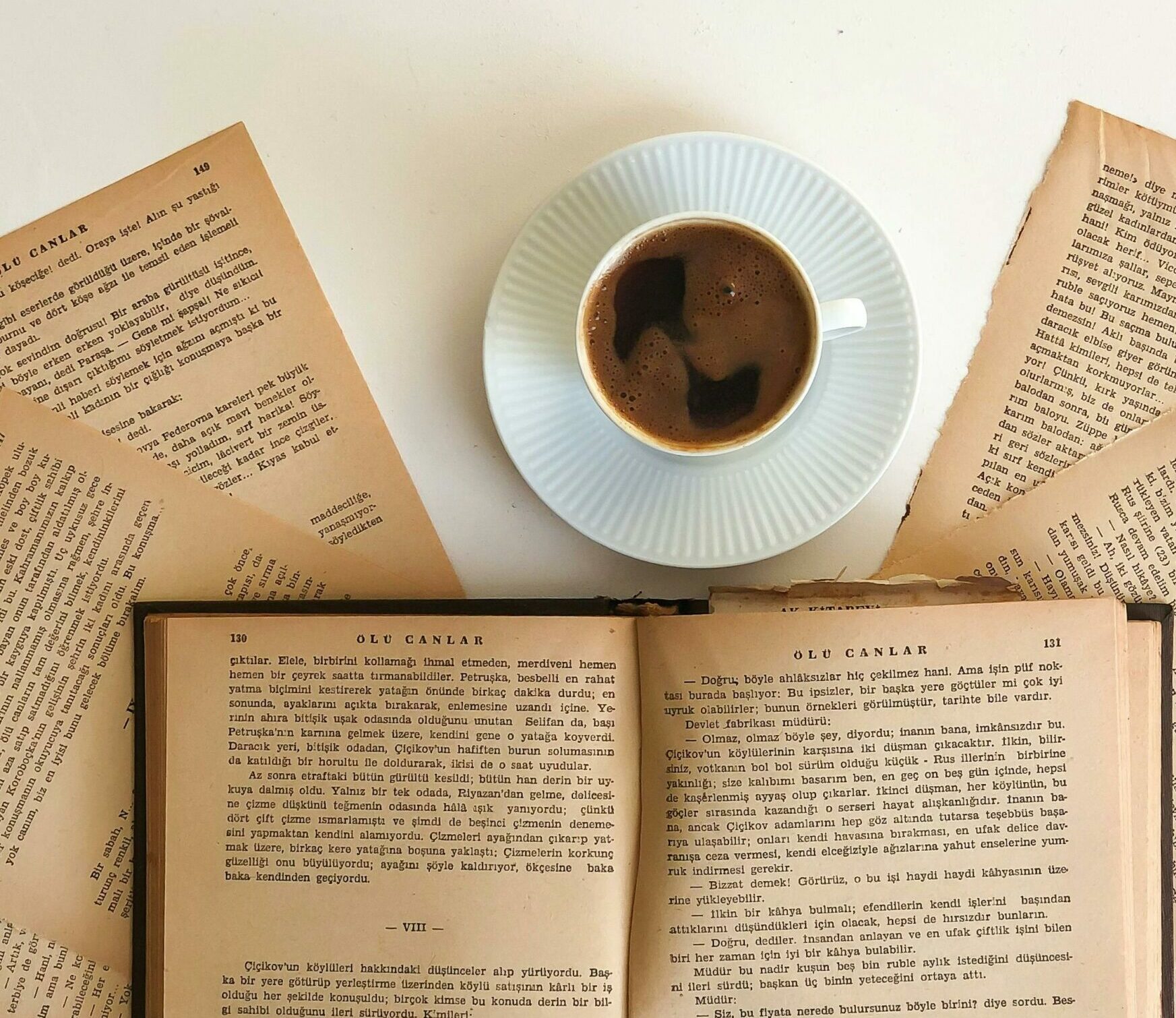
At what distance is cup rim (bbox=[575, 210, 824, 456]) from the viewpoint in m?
0.59

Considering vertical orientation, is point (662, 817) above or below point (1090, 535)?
below

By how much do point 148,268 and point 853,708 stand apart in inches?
21.4

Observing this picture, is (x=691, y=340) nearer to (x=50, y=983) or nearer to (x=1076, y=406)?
(x=1076, y=406)

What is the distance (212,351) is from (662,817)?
425 millimetres

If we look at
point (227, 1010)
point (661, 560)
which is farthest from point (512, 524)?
point (227, 1010)

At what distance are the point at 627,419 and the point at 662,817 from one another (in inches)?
9.7

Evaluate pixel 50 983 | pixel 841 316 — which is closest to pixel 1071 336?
pixel 841 316

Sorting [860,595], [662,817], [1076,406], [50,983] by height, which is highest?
[1076,406]

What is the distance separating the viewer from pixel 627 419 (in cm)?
61

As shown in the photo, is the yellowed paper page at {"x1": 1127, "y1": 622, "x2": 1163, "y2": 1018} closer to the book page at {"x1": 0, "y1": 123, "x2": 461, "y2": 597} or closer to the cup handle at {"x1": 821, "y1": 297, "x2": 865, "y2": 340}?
the cup handle at {"x1": 821, "y1": 297, "x2": 865, "y2": 340}

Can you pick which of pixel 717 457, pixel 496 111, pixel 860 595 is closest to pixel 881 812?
pixel 860 595

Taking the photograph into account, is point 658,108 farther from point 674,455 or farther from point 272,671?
point 272,671

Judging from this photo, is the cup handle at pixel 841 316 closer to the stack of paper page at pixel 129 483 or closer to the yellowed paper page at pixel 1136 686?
the yellowed paper page at pixel 1136 686

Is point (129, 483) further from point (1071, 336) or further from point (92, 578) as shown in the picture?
point (1071, 336)
